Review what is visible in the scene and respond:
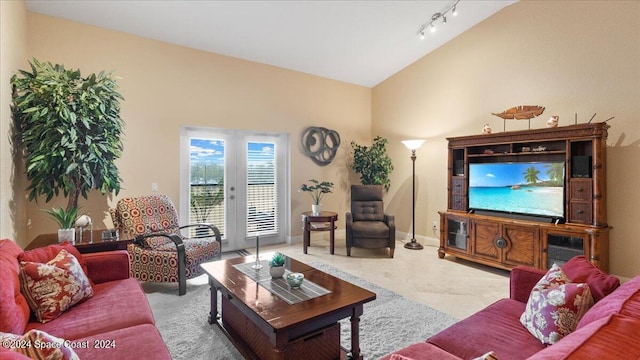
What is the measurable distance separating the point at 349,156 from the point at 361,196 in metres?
1.26

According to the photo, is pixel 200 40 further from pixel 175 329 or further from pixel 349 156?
pixel 175 329

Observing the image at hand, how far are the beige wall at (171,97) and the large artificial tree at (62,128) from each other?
0.67 meters

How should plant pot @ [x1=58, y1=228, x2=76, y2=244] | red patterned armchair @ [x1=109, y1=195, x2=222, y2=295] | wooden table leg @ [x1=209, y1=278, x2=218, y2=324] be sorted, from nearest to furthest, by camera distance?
wooden table leg @ [x1=209, y1=278, x2=218, y2=324], plant pot @ [x1=58, y1=228, x2=76, y2=244], red patterned armchair @ [x1=109, y1=195, x2=222, y2=295]

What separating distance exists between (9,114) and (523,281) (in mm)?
4577

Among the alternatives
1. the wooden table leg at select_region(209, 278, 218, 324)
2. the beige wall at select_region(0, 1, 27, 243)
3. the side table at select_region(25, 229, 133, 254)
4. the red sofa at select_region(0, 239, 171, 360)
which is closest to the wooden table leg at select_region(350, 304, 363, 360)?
the red sofa at select_region(0, 239, 171, 360)

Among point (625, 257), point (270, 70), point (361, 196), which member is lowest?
point (625, 257)

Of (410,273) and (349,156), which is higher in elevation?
(349,156)

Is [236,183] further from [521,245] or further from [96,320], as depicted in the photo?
[521,245]

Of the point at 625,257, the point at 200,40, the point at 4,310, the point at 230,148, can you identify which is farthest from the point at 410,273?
the point at 200,40

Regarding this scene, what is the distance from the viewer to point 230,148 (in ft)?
16.2

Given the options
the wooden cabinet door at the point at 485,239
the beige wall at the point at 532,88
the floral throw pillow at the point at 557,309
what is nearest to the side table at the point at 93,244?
the floral throw pillow at the point at 557,309

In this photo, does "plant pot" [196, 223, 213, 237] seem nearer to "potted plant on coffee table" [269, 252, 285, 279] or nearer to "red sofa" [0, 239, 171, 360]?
"red sofa" [0, 239, 171, 360]

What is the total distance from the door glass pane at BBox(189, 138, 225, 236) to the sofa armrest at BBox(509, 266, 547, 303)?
406 centimetres

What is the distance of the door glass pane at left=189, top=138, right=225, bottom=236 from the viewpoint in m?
4.64
